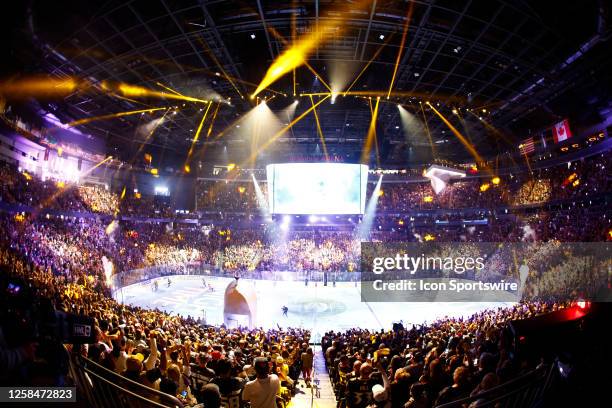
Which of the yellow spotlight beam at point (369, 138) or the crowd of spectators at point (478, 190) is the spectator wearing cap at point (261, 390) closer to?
the yellow spotlight beam at point (369, 138)

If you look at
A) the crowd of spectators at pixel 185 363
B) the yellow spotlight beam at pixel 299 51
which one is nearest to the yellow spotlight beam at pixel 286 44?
the yellow spotlight beam at pixel 299 51

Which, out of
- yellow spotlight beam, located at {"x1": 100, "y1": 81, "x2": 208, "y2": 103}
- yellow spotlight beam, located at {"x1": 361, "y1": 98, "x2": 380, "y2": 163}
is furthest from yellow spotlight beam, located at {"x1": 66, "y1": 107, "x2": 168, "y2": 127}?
yellow spotlight beam, located at {"x1": 361, "y1": 98, "x2": 380, "y2": 163}

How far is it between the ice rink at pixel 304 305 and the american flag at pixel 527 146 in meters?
15.4

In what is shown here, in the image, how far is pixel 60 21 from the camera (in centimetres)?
1375

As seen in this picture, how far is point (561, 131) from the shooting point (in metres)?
25.2

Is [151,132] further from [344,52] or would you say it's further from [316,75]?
[344,52]

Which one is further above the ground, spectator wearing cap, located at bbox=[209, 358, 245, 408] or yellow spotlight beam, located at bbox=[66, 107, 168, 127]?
yellow spotlight beam, located at bbox=[66, 107, 168, 127]

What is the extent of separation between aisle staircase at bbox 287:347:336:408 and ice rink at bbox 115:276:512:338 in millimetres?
7619

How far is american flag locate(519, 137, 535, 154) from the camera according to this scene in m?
28.5

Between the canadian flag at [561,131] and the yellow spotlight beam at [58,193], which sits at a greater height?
the canadian flag at [561,131]

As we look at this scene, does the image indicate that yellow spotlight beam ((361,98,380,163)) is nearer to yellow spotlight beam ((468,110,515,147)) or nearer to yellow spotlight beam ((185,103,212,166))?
yellow spotlight beam ((468,110,515,147))

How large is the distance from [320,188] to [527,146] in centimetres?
1958

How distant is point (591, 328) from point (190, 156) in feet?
135

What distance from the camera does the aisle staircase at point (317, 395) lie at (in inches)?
268
